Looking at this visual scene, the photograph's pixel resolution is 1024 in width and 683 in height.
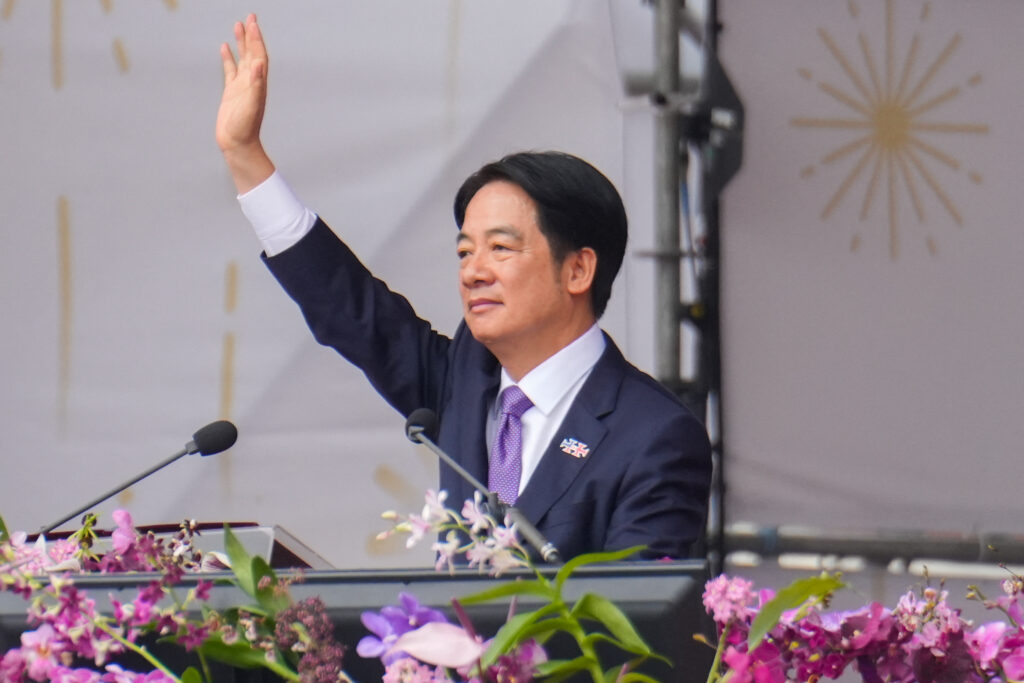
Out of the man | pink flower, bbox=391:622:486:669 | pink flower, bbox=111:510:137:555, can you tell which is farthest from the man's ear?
pink flower, bbox=391:622:486:669

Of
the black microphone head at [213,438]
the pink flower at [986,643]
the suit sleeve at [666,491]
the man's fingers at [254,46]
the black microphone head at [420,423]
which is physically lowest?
the suit sleeve at [666,491]

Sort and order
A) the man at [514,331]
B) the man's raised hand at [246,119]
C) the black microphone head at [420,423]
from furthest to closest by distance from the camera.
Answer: the man's raised hand at [246,119] < the man at [514,331] < the black microphone head at [420,423]

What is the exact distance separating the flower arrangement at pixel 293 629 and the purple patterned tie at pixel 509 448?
3.23 feet

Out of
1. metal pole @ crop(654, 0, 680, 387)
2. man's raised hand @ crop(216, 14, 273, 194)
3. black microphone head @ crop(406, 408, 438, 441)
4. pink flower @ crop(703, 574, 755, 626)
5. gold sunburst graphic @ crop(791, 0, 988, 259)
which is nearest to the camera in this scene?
pink flower @ crop(703, 574, 755, 626)

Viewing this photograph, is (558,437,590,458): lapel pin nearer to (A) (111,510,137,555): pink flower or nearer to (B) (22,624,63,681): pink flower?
(A) (111,510,137,555): pink flower

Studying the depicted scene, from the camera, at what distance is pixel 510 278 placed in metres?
1.99

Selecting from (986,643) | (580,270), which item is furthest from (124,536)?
(580,270)

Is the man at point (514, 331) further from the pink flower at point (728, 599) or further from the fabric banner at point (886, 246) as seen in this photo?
the pink flower at point (728, 599)

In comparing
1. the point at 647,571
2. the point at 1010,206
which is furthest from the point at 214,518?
the point at 647,571

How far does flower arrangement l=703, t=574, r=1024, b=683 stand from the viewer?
90 cm

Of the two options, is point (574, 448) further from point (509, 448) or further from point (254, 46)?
point (254, 46)

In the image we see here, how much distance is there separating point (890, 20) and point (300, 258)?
150 cm

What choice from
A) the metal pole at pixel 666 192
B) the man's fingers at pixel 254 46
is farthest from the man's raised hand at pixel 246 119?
the metal pole at pixel 666 192

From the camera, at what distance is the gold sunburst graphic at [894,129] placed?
2.87 metres
